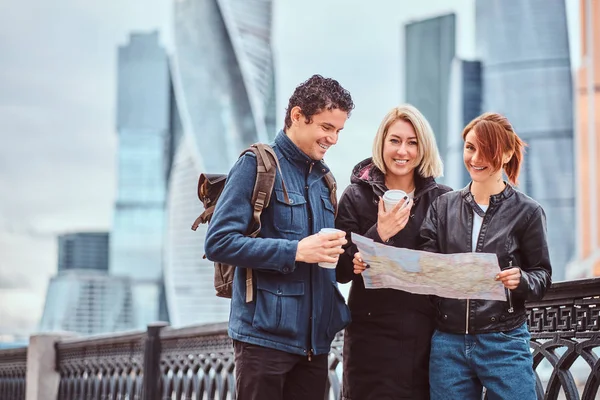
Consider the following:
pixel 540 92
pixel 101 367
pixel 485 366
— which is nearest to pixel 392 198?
pixel 485 366

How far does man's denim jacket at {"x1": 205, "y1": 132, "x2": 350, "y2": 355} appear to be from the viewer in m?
2.79

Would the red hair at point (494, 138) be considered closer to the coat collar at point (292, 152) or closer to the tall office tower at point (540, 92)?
the coat collar at point (292, 152)

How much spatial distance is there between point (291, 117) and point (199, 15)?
64508 millimetres

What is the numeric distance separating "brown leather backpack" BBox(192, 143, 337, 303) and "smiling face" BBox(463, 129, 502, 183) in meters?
0.49

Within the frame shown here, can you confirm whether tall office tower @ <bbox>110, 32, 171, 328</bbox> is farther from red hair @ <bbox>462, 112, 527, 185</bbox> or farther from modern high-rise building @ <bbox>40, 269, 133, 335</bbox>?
red hair @ <bbox>462, 112, 527, 185</bbox>

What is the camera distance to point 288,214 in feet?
9.53

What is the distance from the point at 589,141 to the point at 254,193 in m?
49.9

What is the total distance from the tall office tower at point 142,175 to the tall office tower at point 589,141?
38296 millimetres

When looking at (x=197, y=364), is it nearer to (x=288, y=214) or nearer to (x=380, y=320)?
(x=380, y=320)

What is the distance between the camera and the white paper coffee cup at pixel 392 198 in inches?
113

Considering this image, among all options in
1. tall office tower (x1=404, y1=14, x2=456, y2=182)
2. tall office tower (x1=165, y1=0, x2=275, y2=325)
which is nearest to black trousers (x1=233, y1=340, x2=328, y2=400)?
tall office tower (x1=165, y1=0, x2=275, y2=325)

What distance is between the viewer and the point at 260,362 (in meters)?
2.82

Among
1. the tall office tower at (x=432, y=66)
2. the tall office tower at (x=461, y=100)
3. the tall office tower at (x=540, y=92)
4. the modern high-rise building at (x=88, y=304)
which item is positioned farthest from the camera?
the modern high-rise building at (x=88, y=304)

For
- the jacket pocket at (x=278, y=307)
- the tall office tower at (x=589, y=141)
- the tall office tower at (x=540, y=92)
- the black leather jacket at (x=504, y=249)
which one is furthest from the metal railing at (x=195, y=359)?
the tall office tower at (x=540, y=92)
